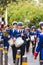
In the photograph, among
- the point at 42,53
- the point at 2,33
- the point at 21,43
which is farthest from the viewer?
the point at 2,33

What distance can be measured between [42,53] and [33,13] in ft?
96.6

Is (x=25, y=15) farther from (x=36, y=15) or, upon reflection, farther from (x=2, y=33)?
(x=2, y=33)

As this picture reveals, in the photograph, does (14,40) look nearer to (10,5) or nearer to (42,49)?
(42,49)

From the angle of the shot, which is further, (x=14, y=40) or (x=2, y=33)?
(x=2, y=33)

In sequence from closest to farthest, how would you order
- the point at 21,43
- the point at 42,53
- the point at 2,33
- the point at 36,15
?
the point at 42,53 → the point at 21,43 → the point at 2,33 → the point at 36,15

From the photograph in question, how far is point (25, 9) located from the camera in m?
40.5

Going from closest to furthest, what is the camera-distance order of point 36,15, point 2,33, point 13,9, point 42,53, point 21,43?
1. point 42,53
2. point 21,43
3. point 2,33
4. point 36,15
5. point 13,9

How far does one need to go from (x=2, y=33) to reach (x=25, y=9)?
23.0m

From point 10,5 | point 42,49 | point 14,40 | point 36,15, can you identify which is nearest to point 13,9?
point 10,5

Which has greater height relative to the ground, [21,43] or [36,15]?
[21,43]

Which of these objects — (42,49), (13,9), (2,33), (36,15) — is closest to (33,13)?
(36,15)

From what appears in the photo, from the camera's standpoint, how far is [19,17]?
40.0 meters

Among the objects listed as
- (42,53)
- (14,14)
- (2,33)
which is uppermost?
(42,53)

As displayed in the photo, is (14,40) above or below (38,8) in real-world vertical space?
above
